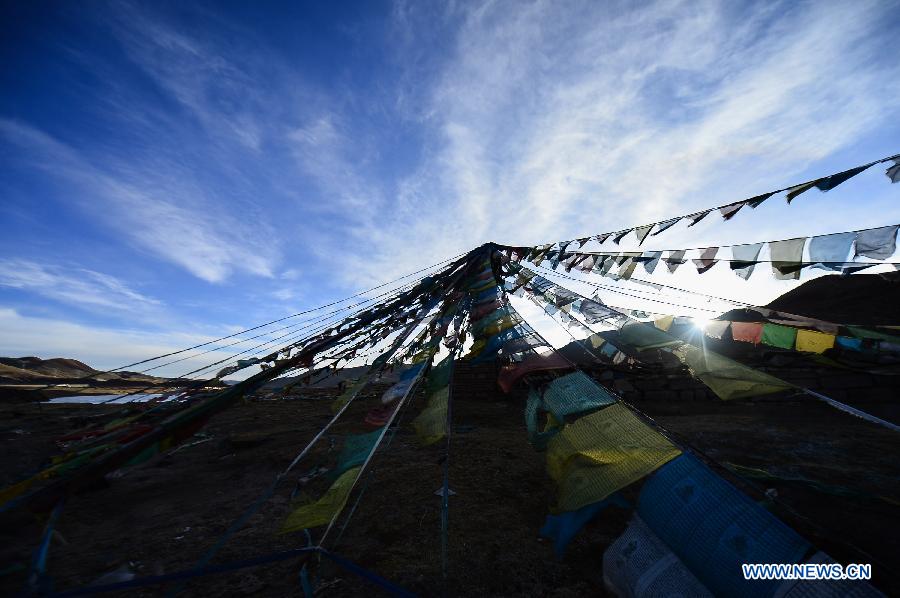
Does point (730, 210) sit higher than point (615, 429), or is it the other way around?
point (730, 210)

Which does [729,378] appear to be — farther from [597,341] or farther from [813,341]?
[597,341]

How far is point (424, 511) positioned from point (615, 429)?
2947mm

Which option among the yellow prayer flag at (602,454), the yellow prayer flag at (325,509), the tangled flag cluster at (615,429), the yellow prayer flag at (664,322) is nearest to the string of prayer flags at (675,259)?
the tangled flag cluster at (615,429)

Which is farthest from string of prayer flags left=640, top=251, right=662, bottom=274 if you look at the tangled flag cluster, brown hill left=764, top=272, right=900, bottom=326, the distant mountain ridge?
the distant mountain ridge

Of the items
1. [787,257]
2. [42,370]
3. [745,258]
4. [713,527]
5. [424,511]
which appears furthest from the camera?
[42,370]

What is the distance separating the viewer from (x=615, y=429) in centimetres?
289

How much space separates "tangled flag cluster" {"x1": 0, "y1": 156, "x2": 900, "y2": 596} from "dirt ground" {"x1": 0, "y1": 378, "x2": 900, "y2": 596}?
13.3 inches

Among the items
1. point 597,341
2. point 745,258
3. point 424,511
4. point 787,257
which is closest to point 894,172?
point 787,257

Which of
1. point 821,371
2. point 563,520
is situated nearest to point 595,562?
point 563,520

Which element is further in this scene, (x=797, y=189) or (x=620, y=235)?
(x=620, y=235)

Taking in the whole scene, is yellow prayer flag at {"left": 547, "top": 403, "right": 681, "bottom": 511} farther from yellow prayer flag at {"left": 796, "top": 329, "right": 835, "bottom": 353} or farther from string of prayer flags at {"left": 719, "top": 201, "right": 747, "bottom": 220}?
string of prayer flags at {"left": 719, "top": 201, "right": 747, "bottom": 220}

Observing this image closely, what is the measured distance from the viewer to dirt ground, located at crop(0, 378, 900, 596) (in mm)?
3283

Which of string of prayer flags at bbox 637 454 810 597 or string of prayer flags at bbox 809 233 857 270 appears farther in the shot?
string of prayer flags at bbox 809 233 857 270

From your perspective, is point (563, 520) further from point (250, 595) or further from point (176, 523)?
point (176, 523)
